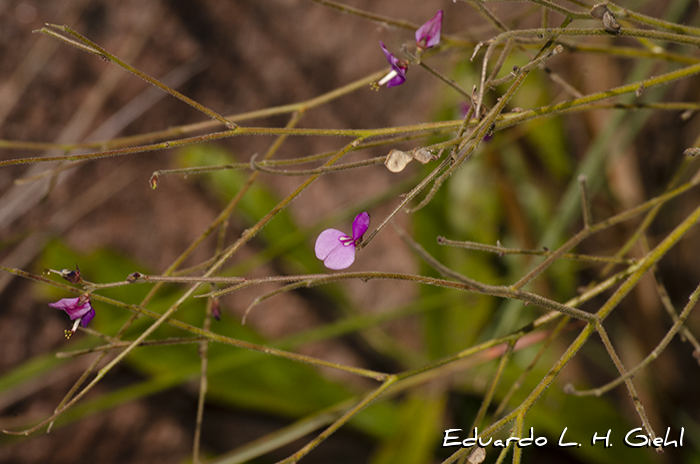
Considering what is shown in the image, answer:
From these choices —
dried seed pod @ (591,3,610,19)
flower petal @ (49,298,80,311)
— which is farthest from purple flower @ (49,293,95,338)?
dried seed pod @ (591,3,610,19)

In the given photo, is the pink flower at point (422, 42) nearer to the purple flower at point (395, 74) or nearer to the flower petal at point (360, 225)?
the purple flower at point (395, 74)

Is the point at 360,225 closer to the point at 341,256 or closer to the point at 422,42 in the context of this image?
the point at 341,256

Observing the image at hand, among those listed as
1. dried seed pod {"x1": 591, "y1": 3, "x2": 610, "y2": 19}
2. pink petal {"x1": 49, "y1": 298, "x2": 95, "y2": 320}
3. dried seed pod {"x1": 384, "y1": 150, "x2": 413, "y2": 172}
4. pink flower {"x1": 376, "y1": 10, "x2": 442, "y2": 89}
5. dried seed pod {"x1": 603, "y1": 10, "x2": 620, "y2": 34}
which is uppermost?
pink flower {"x1": 376, "y1": 10, "x2": 442, "y2": 89}

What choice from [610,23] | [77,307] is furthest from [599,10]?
[77,307]

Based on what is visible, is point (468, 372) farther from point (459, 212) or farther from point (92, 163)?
point (92, 163)

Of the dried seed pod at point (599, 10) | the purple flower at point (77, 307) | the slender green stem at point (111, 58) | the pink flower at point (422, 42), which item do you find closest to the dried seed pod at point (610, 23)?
the dried seed pod at point (599, 10)

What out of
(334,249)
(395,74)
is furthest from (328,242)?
(395,74)

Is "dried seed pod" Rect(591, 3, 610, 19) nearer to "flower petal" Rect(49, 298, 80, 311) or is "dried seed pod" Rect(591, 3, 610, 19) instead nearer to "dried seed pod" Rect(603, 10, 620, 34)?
"dried seed pod" Rect(603, 10, 620, 34)

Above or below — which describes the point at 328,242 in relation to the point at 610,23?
below
